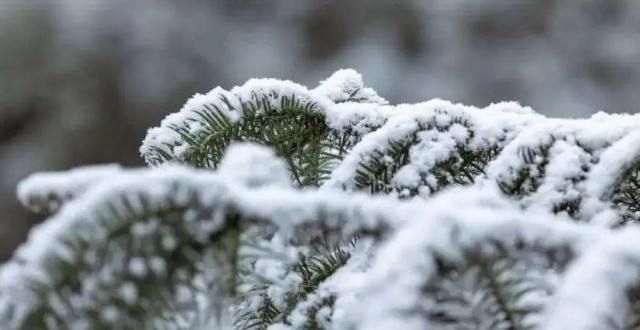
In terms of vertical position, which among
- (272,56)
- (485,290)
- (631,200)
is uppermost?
(272,56)

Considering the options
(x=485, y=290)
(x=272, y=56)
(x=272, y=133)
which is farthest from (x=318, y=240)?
(x=272, y=56)

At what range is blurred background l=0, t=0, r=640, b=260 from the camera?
100.0 inches

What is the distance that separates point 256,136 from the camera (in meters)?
0.53

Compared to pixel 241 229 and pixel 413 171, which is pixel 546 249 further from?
pixel 413 171

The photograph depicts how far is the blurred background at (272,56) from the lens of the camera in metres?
2.54

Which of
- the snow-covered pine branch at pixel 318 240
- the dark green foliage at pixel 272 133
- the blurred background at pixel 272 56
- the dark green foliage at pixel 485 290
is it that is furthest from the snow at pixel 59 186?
Answer: the blurred background at pixel 272 56

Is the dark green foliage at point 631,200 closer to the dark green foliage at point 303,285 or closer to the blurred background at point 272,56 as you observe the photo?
the dark green foliage at point 303,285

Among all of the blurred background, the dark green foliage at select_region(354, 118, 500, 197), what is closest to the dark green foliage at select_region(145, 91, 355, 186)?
the dark green foliage at select_region(354, 118, 500, 197)

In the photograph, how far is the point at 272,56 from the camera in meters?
2.61

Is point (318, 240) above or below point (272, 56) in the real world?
below

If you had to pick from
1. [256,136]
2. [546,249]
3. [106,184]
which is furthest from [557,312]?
[256,136]

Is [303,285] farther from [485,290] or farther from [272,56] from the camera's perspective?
[272,56]

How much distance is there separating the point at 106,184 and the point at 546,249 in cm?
13

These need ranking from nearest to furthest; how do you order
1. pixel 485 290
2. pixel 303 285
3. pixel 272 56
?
pixel 485 290 → pixel 303 285 → pixel 272 56
